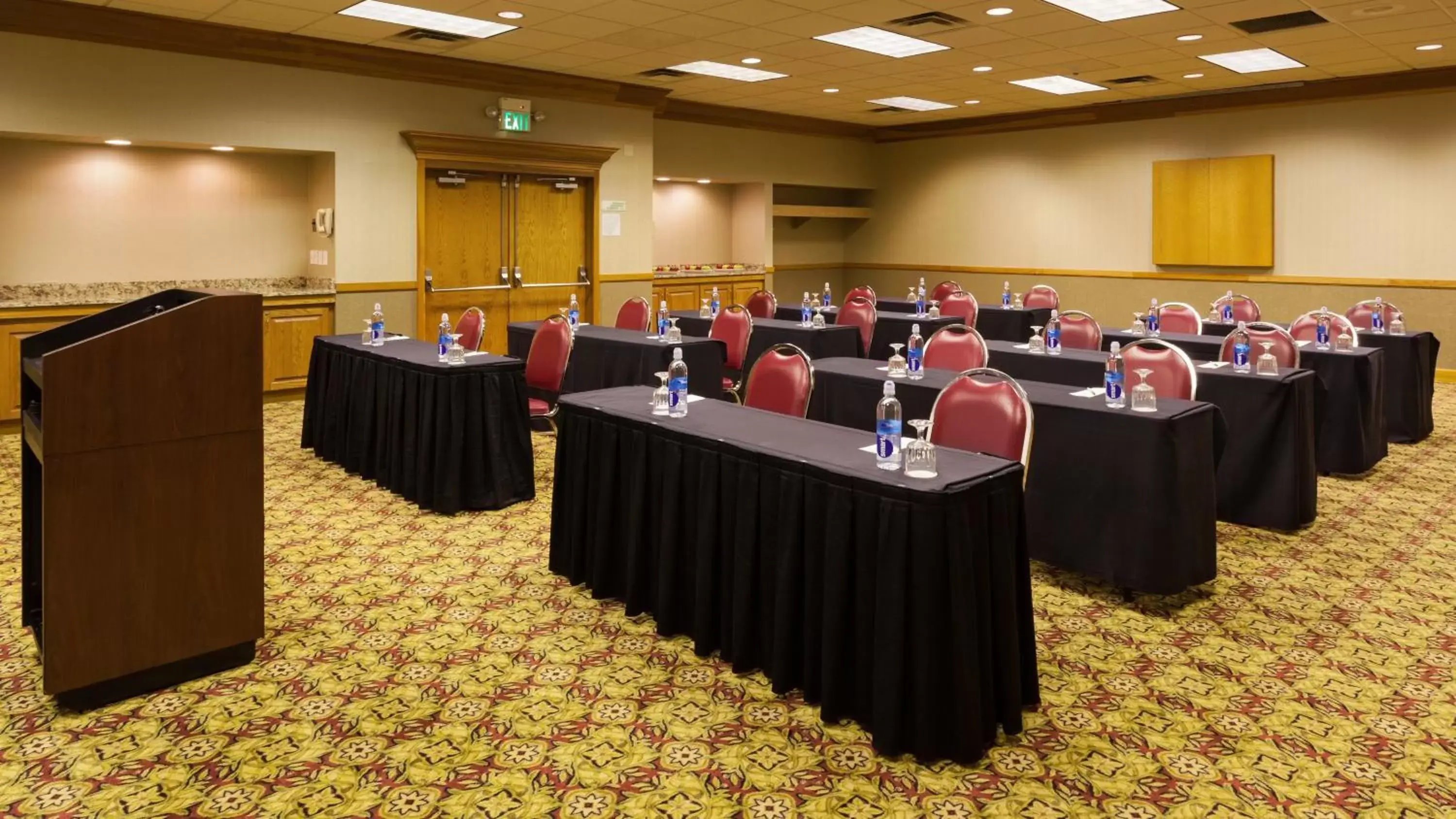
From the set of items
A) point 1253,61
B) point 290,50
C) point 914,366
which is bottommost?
point 914,366

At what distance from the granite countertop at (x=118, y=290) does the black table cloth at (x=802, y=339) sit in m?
3.68

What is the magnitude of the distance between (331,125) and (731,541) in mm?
7430

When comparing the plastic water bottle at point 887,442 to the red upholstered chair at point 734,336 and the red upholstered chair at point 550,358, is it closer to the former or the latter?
the red upholstered chair at point 550,358

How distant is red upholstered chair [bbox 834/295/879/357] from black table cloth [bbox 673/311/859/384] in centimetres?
30

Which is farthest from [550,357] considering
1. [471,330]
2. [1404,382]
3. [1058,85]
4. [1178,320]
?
[1058,85]

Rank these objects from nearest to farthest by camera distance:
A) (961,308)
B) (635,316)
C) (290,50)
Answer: (290,50) → (635,316) → (961,308)

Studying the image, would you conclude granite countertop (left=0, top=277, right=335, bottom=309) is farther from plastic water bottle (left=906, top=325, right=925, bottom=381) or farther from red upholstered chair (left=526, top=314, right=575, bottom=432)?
plastic water bottle (left=906, top=325, right=925, bottom=381)

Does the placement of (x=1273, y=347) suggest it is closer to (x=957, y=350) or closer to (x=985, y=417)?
(x=957, y=350)

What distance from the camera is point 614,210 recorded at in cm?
1175

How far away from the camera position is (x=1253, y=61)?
1009 cm

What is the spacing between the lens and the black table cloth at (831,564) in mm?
2912

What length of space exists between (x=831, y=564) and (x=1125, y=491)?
5.75ft

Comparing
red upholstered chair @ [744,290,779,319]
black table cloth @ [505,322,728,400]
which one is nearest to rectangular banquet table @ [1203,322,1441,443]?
black table cloth @ [505,322,728,400]

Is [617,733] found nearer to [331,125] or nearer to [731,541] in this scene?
[731,541]
